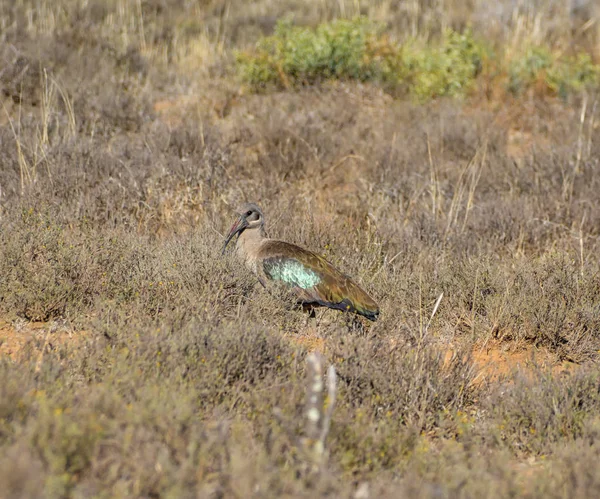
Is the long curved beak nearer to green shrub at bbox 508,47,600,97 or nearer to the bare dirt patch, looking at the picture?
the bare dirt patch

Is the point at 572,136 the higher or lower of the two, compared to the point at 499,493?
lower

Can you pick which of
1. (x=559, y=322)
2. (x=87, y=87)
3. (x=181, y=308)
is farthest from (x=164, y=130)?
(x=559, y=322)

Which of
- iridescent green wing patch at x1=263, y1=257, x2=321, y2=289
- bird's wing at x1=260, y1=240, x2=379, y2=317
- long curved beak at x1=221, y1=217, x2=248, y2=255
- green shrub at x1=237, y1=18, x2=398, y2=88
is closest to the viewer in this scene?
bird's wing at x1=260, y1=240, x2=379, y2=317

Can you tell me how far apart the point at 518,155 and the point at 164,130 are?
439 centimetres

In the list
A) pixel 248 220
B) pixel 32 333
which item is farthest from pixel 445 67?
pixel 32 333

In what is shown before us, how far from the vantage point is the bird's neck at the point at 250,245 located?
5.78m

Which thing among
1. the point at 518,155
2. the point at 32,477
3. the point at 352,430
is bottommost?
the point at 518,155

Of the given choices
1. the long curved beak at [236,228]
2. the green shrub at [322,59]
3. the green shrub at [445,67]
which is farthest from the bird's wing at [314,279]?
the green shrub at [445,67]

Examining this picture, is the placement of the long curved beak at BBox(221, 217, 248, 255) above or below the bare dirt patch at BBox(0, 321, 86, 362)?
above

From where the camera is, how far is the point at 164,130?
28.6 feet

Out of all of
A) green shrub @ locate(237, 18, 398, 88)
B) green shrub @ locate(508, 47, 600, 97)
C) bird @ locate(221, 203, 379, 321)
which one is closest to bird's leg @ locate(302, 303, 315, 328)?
bird @ locate(221, 203, 379, 321)

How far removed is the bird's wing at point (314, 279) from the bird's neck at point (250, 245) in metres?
0.14

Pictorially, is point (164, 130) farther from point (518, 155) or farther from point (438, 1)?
point (438, 1)

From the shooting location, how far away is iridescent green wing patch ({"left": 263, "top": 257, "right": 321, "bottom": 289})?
5.44 meters
